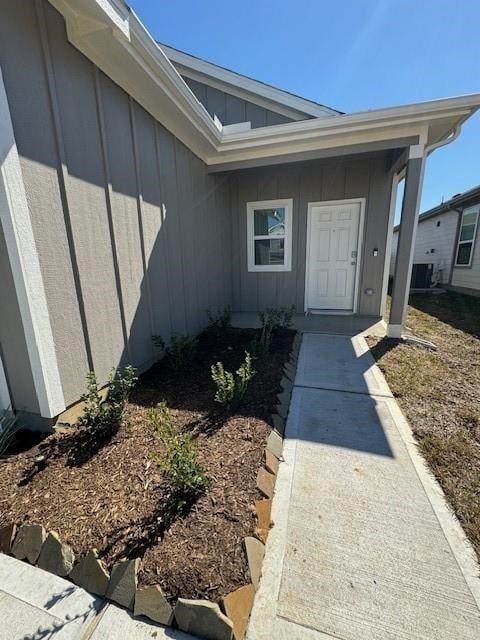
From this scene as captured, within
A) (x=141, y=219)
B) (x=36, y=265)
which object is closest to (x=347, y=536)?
(x=36, y=265)

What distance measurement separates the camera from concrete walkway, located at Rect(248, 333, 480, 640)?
1.13m

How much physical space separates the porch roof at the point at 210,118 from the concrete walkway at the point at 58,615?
345cm

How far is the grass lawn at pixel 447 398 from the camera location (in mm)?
1769

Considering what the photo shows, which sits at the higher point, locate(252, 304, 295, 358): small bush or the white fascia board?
the white fascia board

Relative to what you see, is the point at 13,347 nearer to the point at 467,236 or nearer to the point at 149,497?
the point at 149,497

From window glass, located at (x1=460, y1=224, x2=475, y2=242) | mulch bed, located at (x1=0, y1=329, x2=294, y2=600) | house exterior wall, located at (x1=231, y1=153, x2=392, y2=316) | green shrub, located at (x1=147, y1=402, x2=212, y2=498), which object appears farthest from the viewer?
window glass, located at (x1=460, y1=224, x2=475, y2=242)

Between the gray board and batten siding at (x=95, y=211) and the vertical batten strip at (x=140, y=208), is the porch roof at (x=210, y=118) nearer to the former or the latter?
the gray board and batten siding at (x=95, y=211)

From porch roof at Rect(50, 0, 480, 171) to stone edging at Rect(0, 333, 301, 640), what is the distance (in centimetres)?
332

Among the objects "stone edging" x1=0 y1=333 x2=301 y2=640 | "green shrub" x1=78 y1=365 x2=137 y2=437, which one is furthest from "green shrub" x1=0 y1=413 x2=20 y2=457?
"stone edging" x1=0 y1=333 x2=301 y2=640

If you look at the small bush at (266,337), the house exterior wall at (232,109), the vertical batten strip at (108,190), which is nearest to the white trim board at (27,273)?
the vertical batten strip at (108,190)

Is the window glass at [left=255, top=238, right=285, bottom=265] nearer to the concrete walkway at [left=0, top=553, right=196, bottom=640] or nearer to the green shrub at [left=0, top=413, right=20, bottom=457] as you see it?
the green shrub at [left=0, top=413, right=20, bottom=457]

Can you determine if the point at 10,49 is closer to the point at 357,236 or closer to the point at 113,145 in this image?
the point at 113,145

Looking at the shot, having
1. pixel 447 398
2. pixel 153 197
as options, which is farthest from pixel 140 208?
pixel 447 398

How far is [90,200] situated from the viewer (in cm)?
235
